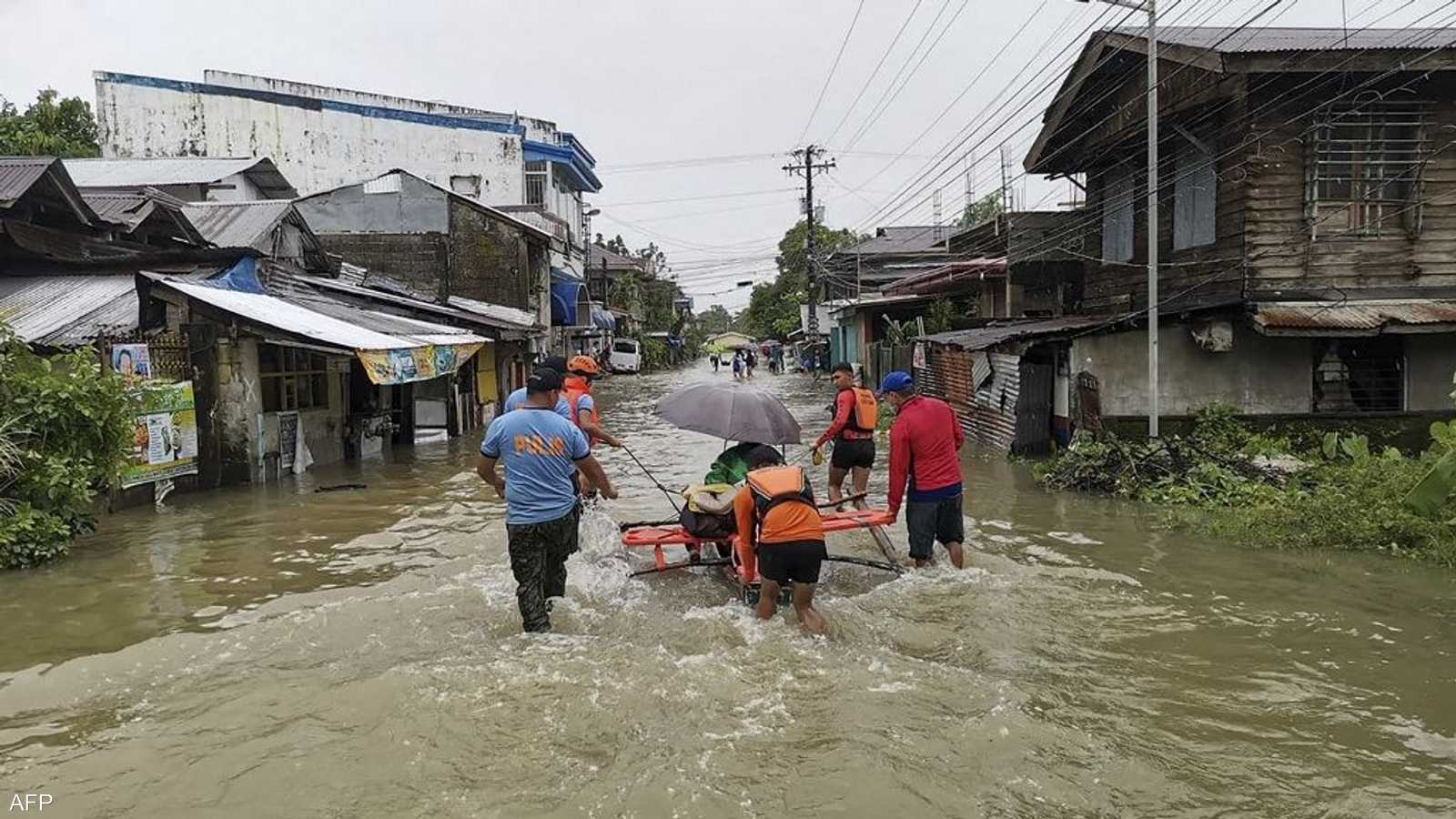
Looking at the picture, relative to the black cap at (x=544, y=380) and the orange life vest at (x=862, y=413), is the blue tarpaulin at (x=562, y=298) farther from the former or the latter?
the black cap at (x=544, y=380)

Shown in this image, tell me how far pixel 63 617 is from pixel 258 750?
3.52 metres

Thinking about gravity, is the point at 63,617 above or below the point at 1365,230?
below

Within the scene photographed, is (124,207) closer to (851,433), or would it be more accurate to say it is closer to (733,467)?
(733,467)

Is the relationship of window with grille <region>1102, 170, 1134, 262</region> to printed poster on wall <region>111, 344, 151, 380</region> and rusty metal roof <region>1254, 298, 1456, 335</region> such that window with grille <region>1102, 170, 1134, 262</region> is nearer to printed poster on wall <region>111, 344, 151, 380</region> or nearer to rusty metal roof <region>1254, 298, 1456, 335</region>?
rusty metal roof <region>1254, 298, 1456, 335</region>

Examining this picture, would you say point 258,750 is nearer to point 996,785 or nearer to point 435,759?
point 435,759

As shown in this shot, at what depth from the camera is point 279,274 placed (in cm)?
1648

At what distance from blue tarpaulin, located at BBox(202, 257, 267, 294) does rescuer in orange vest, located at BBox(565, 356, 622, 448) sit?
7776mm

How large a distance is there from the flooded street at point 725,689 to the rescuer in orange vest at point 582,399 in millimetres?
1141

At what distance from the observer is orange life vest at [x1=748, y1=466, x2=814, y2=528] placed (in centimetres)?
591

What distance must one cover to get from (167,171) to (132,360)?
16.7 m

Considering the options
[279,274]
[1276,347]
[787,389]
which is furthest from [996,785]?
[787,389]

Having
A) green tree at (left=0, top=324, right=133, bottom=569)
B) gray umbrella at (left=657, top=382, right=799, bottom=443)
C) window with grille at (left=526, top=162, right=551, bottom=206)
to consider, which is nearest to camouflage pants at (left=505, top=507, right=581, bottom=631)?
gray umbrella at (left=657, top=382, right=799, bottom=443)

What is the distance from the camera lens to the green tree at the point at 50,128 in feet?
88.9

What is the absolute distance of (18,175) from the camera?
13.3m
